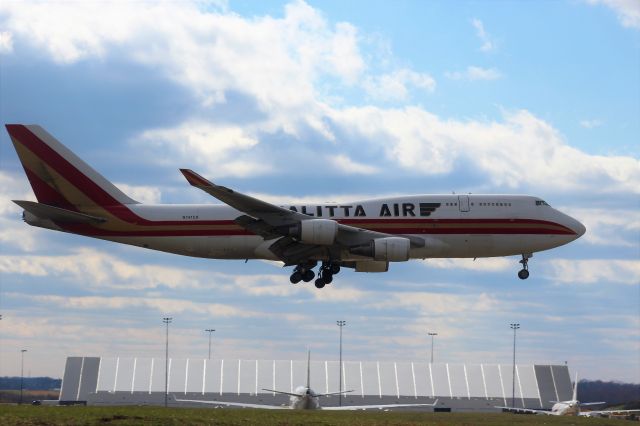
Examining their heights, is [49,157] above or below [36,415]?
above

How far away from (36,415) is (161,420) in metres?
5.11

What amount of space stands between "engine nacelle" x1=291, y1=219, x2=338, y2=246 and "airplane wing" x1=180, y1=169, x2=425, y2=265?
69 centimetres

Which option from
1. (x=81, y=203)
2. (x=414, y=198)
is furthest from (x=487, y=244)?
(x=81, y=203)

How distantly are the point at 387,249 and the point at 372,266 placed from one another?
6028 mm

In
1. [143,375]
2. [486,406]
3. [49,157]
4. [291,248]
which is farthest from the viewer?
[143,375]

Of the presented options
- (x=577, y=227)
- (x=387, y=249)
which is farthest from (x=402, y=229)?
(x=577, y=227)

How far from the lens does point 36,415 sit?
4047 centimetres

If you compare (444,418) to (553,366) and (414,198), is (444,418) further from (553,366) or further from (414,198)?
(553,366)

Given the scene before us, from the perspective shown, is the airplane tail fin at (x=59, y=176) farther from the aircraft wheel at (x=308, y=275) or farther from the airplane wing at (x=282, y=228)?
the aircraft wheel at (x=308, y=275)

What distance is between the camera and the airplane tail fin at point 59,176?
230ft

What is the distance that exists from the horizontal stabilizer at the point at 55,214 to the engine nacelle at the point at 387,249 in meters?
18.8

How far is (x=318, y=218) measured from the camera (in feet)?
221

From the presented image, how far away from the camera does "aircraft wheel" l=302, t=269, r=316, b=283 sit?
225ft

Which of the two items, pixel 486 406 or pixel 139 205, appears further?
pixel 486 406
